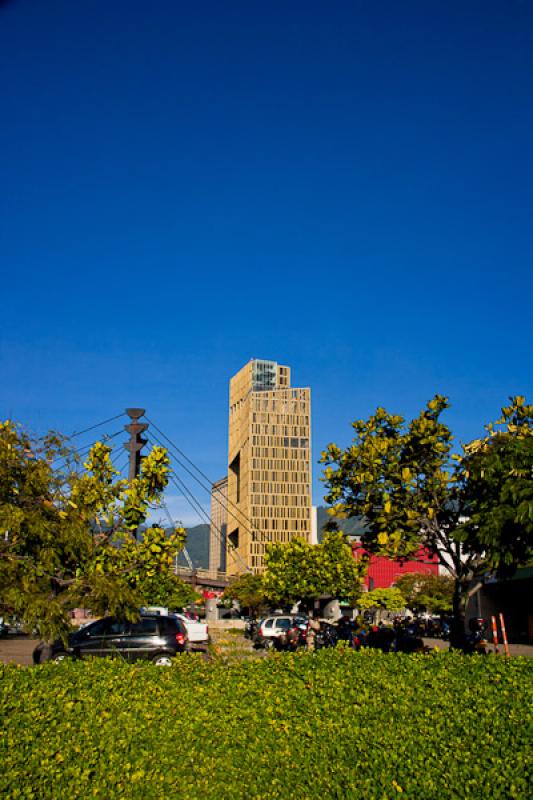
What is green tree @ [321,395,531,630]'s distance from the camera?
15.4 metres

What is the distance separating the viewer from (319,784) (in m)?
6.57

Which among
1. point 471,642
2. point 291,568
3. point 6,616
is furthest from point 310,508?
point 6,616

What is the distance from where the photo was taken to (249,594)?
239ft

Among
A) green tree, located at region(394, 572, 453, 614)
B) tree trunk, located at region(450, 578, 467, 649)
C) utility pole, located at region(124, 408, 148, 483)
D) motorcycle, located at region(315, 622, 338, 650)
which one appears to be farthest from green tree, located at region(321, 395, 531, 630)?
green tree, located at region(394, 572, 453, 614)

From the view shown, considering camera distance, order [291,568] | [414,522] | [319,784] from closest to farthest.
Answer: [319,784]
[414,522]
[291,568]

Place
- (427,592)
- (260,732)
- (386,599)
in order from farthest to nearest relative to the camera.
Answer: (427,592) < (386,599) < (260,732)

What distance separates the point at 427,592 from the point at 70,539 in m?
51.0

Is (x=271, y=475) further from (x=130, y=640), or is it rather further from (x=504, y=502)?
(x=504, y=502)

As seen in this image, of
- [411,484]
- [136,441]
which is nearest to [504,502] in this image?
[411,484]

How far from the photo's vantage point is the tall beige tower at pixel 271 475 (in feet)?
510

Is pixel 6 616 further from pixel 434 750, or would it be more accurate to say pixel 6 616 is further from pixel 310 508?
pixel 310 508

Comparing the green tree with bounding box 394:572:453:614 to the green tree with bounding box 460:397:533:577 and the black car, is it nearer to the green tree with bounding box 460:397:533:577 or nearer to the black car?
the black car

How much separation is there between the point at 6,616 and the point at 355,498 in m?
8.44

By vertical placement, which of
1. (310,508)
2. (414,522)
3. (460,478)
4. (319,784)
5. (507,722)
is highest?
(310,508)
